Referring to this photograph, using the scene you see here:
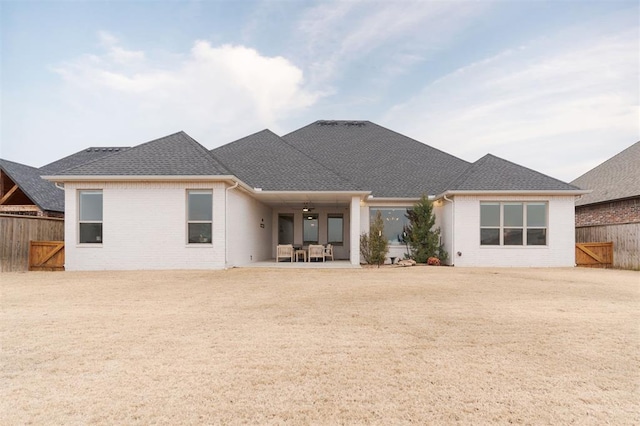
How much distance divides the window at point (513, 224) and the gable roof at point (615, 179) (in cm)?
667

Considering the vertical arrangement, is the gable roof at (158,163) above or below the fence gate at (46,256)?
above

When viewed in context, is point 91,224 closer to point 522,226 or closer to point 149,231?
point 149,231

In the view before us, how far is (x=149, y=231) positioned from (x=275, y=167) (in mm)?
6270

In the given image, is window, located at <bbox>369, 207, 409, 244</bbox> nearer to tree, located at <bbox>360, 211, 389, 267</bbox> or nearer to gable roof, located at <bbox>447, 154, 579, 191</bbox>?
tree, located at <bbox>360, 211, 389, 267</bbox>

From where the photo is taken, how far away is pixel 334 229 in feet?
66.0

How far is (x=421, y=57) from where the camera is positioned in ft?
68.7

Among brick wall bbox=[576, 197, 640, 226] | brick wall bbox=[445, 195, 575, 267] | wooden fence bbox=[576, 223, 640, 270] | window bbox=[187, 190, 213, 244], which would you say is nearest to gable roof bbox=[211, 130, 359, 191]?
window bbox=[187, 190, 213, 244]

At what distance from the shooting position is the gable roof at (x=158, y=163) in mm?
12359

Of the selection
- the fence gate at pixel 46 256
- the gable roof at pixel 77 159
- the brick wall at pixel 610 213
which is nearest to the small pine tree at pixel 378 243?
the brick wall at pixel 610 213

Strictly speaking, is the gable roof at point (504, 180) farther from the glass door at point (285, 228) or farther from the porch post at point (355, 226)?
the glass door at point (285, 228)

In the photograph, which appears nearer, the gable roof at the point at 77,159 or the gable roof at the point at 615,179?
the gable roof at the point at 615,179

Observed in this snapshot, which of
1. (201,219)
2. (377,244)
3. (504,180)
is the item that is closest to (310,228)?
(377,244)

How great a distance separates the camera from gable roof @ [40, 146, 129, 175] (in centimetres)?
1975

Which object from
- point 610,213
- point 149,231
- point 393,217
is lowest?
point 149,231
